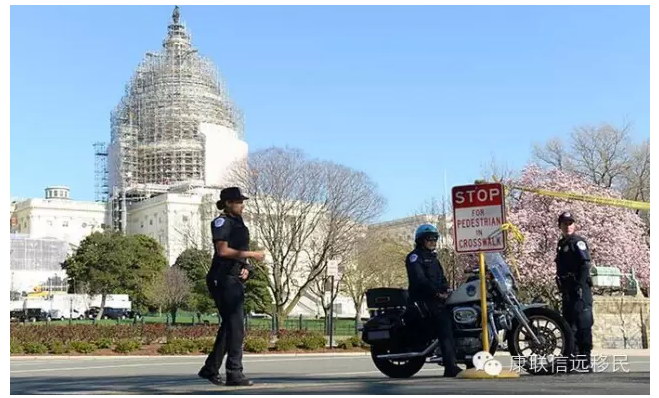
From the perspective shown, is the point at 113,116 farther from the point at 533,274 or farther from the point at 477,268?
the point at 477,268

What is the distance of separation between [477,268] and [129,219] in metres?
114

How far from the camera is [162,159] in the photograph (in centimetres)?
11906

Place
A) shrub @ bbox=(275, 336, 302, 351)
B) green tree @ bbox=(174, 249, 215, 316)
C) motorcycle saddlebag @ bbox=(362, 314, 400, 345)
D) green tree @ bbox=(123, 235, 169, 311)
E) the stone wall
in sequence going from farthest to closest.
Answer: green tree @ bbox=(123, 235, 169, 311) → green tree @ bbox=(174, 249, 215, 316) → the stone wall → shrub @ bbox=(275, 336, 302, 351) → motorcycle saddlebag @ bbox=(362, 314, 400, 345)

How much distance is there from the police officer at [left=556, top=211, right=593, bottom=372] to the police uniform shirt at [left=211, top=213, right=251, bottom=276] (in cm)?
366

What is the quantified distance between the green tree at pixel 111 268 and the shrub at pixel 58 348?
2074 inches

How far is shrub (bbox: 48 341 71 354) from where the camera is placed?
2255 cm

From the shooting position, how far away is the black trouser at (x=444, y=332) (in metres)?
8.70

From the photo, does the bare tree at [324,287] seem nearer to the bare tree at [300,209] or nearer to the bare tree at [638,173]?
the bare tree at [300,209]

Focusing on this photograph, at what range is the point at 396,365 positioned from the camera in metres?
9.52

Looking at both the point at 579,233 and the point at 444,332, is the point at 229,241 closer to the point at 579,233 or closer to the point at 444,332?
the point at 444,332

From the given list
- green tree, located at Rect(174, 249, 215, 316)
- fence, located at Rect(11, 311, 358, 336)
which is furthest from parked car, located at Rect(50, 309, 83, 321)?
green tree, located at Rect(174, 249, 215, 316)

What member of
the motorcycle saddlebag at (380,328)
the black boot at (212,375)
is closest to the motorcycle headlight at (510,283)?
the motorcycle saddlebag at (380,328)

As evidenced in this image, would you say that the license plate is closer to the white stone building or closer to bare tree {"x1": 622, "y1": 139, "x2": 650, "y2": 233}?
bare tree {"x1": 622, "y1": 139, "x2": 650, "y2": 233}
